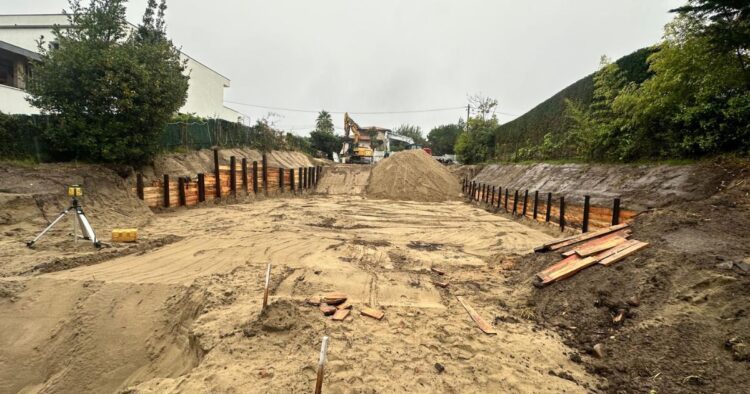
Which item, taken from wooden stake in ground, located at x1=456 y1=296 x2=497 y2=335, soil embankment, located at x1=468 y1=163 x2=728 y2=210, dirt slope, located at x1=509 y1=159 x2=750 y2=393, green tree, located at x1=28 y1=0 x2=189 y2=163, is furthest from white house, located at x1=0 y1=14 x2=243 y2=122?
soil embankment, located at x1=468 y1=163 x2=728 y2=210

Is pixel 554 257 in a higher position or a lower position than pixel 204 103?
lower

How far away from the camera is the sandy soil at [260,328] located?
290 cm

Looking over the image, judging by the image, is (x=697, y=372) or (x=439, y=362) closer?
(x=697, y=372)

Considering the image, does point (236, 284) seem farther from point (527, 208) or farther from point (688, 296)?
point (527, 208)

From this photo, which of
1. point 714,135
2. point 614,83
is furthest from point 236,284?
point 614,83

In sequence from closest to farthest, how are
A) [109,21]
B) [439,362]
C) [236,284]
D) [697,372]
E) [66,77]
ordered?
[697,372], [439,362], [236,284], [66,77], [109,21]

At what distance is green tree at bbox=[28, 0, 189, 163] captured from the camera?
9.33 meters

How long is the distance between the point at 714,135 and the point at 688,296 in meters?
5.89

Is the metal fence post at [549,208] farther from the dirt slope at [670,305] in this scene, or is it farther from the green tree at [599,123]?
the dirt slope at [670,305]

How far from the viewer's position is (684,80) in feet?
26.2

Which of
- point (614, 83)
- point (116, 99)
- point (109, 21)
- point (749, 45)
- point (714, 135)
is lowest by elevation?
point (714, 135)

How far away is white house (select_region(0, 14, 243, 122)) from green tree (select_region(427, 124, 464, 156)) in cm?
3885

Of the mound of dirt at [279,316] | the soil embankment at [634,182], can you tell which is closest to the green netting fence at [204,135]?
the mound of dirt at [279,316]

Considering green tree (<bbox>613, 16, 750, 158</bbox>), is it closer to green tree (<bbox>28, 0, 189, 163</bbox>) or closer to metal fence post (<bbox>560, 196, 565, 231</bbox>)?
metal fence post (<bbox>560, 196, 565, 231</bbox>)
